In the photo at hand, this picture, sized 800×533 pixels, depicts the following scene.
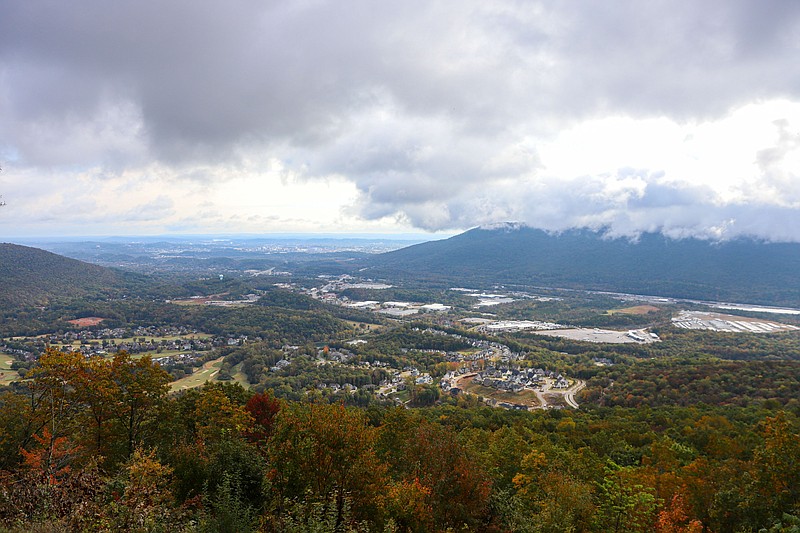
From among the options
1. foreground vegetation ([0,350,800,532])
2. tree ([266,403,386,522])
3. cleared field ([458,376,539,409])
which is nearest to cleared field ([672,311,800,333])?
cleared field ([458,376,539,409])

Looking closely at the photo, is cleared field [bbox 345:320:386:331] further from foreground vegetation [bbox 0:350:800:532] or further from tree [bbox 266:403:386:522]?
tree [bbox 266:403:386:522]

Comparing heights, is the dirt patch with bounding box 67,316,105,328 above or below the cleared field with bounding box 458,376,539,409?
above

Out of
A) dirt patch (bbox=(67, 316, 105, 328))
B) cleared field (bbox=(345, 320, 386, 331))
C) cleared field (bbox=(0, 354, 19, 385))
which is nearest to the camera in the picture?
cleared field (bbox=(0, 354, 19, 385))

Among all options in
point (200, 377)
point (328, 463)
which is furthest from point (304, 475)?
point (200, 377)

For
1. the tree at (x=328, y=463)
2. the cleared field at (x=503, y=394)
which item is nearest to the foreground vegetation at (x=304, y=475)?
the tree at (x=328, y=463)

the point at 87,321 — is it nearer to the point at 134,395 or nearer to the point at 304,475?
the point at 134,395

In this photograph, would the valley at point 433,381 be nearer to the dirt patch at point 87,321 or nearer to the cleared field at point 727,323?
the dirt patch at point 87,321

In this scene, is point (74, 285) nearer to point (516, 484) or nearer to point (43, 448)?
point (43, 448)
